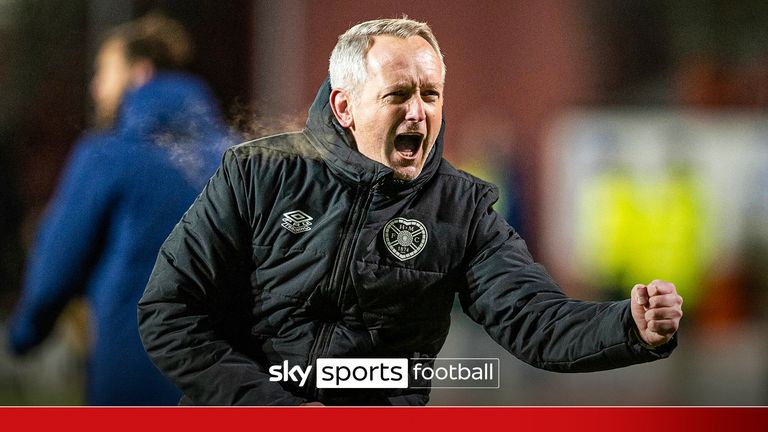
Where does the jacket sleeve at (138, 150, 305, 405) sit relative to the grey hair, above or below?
below

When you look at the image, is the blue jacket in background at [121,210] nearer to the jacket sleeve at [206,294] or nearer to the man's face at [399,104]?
the jacket sleeve at [206,294]

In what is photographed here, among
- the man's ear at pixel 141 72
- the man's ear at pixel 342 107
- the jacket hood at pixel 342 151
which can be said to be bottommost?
the jacket hood at pixel 342 151

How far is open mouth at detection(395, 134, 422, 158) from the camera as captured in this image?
7.72 feet

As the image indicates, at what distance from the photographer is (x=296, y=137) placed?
2400 mm

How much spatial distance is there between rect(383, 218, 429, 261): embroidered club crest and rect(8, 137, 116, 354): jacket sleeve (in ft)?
2.34

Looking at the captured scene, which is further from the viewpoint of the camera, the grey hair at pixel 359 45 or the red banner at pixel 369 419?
the red banner at pixel 369 419

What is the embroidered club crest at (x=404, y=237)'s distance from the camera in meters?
2.38

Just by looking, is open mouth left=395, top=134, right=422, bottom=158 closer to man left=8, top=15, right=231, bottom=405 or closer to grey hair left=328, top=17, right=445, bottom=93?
grey hair left=328, top=17, right=445, bottom=93

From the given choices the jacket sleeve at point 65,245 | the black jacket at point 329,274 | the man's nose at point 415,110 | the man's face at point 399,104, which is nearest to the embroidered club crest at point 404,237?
→ the black jacket at point 329,274

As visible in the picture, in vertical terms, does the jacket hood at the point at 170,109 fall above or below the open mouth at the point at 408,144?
above

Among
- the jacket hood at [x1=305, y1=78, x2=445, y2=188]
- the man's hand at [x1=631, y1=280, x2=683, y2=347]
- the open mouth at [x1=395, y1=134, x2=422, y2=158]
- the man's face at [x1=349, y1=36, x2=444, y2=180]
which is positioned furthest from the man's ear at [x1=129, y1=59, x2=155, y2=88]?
the man's hand at [x1=631, y1=280, x2=683, y2=347]

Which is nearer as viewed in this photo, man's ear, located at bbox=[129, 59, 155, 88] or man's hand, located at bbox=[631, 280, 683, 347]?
man's hand, located at bbox=[631, 280, 683, 347]

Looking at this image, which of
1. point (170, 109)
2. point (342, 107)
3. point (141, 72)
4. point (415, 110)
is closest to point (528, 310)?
point (415, 110)

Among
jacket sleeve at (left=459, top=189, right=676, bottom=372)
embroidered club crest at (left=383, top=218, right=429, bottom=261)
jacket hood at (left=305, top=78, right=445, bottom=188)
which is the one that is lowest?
jacket sleeve at (left=459, top=189, right=676, bottom=372)
